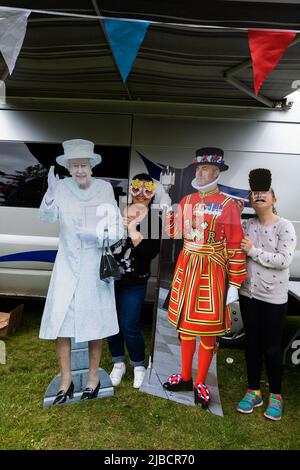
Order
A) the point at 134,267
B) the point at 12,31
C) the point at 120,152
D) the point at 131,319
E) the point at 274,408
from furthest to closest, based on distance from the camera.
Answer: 1. the point at 120,152
2. the point at 131,319
3. the point at 134,267
4. the point at 274,408
5. the point at 12,31

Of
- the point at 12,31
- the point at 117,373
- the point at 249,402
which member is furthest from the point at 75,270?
the point at 249,402

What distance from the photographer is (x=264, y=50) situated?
224 centimetres

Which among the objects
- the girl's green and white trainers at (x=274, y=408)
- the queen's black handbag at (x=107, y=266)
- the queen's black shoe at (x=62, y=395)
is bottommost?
the girl's green and white trainers at (x=274, y=408)

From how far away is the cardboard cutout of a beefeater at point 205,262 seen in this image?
268 cm

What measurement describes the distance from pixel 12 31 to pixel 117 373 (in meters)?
2.45

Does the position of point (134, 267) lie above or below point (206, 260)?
below

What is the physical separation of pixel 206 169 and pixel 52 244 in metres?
1.90

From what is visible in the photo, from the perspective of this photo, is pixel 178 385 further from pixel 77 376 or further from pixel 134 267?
pixel 134 267

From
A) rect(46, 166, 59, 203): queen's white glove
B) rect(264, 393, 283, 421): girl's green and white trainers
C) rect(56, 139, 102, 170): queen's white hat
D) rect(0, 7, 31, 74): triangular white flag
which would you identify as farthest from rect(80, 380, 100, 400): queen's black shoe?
rect(0, 7, 31, 74): triangular white flag

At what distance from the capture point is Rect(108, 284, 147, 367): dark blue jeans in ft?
9.99

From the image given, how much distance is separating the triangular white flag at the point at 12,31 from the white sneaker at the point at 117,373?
2268 millimetres

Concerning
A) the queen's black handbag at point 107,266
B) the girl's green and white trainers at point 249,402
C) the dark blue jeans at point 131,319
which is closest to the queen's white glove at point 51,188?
the queen's black handbag at point 107,266

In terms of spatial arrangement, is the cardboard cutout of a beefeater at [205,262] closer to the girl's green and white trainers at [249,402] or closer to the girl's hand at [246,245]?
the girl's hand at [246,245]
